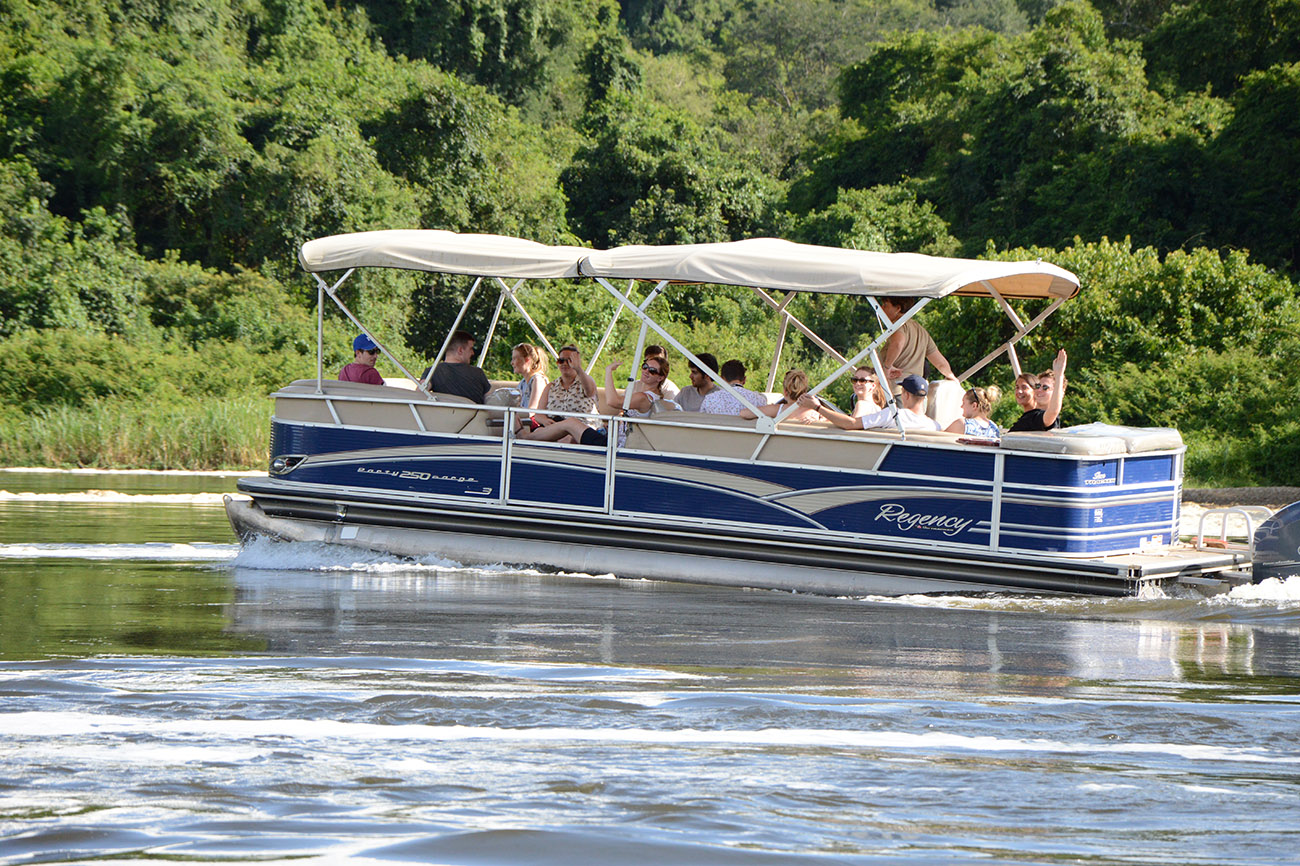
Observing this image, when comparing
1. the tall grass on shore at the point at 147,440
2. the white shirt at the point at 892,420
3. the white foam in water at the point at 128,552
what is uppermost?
the white shirt at the point at 892,420

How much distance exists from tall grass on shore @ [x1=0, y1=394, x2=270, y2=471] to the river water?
Answer: 11.0 m

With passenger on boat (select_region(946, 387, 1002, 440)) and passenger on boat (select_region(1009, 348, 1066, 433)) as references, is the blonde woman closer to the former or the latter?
passenger on boat (select_region(946, 387, 1002, 440))

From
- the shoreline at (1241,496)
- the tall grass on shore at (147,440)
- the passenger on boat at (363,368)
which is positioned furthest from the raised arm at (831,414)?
the tall grass on shore at (147,440)

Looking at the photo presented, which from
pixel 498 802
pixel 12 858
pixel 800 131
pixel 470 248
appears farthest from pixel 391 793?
pixel 800 131

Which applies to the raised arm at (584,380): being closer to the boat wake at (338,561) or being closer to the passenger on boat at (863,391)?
the boat wake at (338,561)

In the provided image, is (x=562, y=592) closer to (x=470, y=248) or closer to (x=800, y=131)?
(x=470, y=248)

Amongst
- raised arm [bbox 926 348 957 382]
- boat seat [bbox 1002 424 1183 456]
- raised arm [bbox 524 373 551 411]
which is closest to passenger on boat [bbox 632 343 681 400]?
raised arm [bbox 524 373 551 411]

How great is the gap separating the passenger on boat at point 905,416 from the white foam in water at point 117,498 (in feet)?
26.1

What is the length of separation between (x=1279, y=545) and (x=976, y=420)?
187 centimetres

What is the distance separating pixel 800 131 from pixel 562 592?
43.8 meters

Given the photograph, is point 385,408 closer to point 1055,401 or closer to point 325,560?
point 325,560

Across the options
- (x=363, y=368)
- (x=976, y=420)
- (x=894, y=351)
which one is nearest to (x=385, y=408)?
(x=363, y=368)

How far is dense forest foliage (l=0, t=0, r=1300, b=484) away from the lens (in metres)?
21.7

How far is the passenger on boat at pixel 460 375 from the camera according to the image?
11094mm
